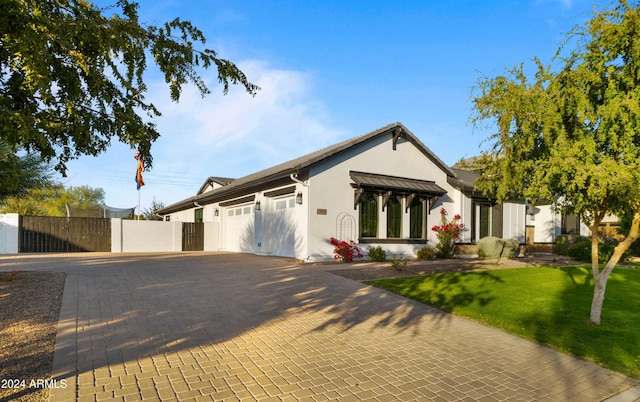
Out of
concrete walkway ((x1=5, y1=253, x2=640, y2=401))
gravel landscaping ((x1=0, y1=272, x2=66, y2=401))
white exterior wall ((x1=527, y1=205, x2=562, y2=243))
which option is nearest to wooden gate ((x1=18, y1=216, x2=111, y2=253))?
gravel landscaping ((x1=0, y1=272, x2=66, y2=401))

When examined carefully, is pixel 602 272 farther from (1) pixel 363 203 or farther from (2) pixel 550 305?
(1) pixel 363 203

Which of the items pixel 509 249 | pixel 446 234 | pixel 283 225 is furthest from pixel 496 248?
pixel 283 225

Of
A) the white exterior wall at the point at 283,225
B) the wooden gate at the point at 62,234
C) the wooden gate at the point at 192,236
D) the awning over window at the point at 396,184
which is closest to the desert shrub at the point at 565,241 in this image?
the awning over window at the point at 396,184

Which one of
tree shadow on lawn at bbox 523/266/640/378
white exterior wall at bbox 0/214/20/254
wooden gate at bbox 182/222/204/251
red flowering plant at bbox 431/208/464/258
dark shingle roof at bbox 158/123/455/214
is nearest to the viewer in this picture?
tree shadow on lawn at bbox 523/266/640/378

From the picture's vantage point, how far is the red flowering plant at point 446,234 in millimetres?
16922

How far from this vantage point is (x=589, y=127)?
6.28 metres

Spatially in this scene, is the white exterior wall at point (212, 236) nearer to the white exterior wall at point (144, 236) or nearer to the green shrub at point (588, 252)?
the white exterior wall at point (144, 236)

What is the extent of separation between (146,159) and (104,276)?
6.42 metres

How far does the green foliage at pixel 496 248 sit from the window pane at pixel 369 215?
5.69 meters

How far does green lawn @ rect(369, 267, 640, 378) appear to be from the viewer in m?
5.57

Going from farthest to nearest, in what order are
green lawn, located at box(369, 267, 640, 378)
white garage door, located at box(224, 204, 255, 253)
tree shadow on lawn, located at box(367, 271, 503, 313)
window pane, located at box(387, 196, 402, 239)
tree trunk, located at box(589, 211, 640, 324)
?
white garage door, located at box(224, 204, 255, 253) < window pane, located at box(387, 196, 402, 239) < tree shadow on lawn, located at box(367, 271, 503, 313) < tree trunk, located at box(589, 211, 640, 324) < green lawn, located at box(369, 267, 640, 378)

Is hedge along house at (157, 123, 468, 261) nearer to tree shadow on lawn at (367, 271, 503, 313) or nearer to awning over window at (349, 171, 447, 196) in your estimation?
awning over window at (349, 171, 447, 196)

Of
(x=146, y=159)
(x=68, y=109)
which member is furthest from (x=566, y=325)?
(x=68, y=109)

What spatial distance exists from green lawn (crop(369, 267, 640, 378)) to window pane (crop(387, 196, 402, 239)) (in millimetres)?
4410
